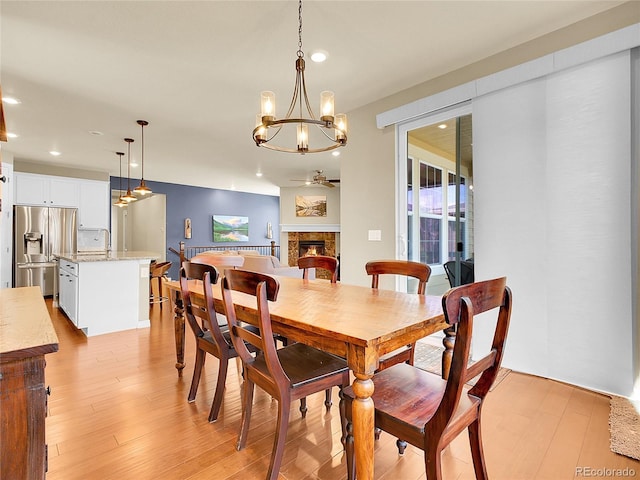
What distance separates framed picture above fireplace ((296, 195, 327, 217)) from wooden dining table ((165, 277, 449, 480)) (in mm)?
6737

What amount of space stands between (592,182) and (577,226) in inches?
12.4

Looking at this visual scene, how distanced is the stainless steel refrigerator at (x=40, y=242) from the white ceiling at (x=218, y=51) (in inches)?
86.1

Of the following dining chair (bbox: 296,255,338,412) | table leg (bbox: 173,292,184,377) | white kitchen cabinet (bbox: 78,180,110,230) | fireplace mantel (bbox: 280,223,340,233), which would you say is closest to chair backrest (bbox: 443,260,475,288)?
dining chair (bbox: 296,255,338,412)

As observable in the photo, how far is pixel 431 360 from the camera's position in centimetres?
283

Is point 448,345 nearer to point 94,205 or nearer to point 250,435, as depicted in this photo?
point 250,435

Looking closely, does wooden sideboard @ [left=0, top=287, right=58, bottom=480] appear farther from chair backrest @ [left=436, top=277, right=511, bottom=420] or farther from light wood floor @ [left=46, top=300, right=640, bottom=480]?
chair backrest @ [left=436, top=277, right=511, bottom=420]

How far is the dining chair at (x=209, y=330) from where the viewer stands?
5.92ft

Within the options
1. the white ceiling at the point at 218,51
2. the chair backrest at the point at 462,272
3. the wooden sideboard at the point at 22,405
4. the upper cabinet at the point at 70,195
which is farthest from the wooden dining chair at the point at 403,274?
the upper cabinet at the point at 70,195

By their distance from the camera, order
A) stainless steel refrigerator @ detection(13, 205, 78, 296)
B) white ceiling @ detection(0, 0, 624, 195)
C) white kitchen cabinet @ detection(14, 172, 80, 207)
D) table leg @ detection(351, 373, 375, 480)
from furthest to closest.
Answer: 1. white kitchen cabinet @ detection(14, 172, 80, 207)
2. stainless steel refrigerator @ detection(13, 205, 78, 296)
3. white ceiling @ detection(0, 0, 624, 195)
4. table leg @ detection(351, 373, 375, 480)

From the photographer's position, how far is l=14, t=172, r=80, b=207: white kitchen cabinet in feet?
19.6

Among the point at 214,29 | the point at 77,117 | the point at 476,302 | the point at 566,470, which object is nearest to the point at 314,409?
the point at 566,470

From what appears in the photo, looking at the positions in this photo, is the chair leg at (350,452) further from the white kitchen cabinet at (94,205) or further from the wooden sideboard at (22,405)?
the white kitchen cabinet at (94,205)

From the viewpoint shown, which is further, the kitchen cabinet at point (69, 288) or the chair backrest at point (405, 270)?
the kitchen cabinet at point (69, 288)

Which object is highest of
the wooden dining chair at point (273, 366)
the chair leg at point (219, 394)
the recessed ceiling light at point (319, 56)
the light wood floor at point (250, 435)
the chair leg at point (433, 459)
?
the recessed ceiling light at point (319, 56)
